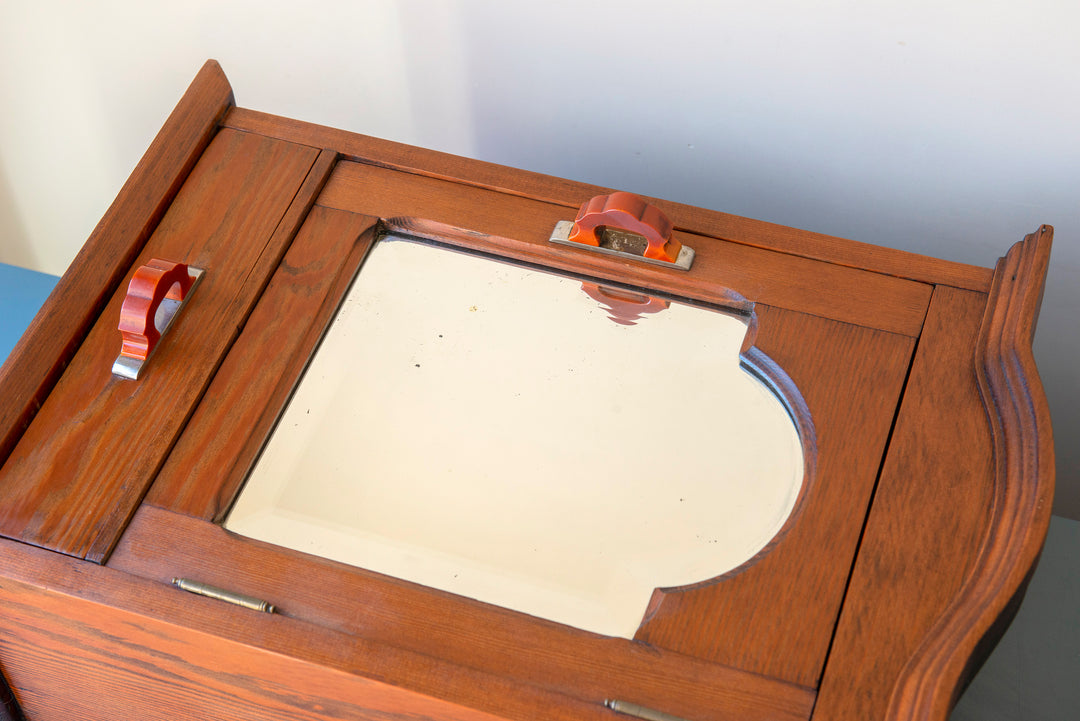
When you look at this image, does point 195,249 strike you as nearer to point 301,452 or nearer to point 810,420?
point 301,452

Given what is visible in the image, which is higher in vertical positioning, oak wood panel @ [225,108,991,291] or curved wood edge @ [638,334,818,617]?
oak wood panel @ [225,108,991,291]

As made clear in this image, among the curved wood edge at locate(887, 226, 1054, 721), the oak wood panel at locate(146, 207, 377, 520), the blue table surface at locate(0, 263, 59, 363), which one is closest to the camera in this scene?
the curved wood edge at locate(887, 226, 1054, 721)

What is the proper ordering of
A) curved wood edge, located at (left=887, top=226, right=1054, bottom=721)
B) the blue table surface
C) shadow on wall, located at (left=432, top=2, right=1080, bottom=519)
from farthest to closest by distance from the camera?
the blue table surface
shadow on wall, located at (left=432, top=2, right=1080, bottom=519)
curved wood edge, located at (left=887, top=226, right=1054, bottom=721)

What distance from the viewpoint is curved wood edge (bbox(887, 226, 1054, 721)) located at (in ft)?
1.97

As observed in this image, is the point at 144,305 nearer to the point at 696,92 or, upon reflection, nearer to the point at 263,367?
the point at 263,367

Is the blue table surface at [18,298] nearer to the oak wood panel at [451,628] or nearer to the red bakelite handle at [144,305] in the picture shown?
the red bakelite handle at [144,305]

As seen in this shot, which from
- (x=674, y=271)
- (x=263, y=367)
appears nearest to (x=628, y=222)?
(x=674, y=271)

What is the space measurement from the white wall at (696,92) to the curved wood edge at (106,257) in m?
0.25

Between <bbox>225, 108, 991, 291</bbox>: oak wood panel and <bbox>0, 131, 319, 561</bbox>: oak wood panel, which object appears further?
<bbox>225, 108, 991, 291</bbox>: oak wood panel

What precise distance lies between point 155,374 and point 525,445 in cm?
30

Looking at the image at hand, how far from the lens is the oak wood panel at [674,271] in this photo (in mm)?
797

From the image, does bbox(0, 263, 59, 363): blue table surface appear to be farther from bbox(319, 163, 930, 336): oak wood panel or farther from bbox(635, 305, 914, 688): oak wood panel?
bbox(635, 305, 914, 688): oak wood panel

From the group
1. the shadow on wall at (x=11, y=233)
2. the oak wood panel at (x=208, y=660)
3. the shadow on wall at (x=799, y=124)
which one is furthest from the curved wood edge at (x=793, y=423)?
the shadow on wall at (x=11, y=233)

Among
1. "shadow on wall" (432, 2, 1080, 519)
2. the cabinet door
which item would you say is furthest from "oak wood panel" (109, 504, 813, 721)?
"shadow on wall" (432, 2, 1080, 519)
